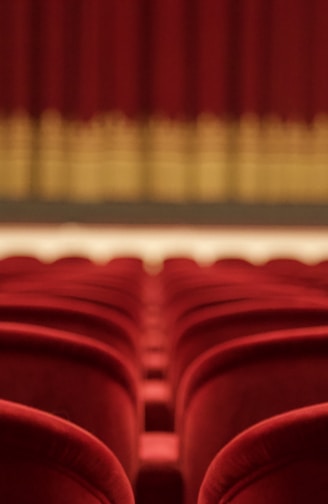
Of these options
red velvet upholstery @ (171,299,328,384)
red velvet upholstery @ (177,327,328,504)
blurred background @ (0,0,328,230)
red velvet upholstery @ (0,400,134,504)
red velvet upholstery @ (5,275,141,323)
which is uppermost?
blurred background @ (0,0,328,230)

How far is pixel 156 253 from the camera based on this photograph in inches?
190

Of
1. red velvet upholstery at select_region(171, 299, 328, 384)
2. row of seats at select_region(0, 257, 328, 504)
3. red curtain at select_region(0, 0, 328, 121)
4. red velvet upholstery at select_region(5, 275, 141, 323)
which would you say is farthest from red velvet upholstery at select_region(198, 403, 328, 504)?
red curtain at select_region(0, 0, 328, 121)

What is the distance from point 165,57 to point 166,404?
4.62 m

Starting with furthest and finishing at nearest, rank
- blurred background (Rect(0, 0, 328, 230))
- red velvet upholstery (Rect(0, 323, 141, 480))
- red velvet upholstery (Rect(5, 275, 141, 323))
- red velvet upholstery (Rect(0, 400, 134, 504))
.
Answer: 1. blurred background (Rect(0, 0, 328, 230))
2. red velvet upholstery (Rect(5, 275, 141, 323))
3. red velvet upholstery (Rect(0, 323, 141, 480))
4. red velvet upholstery (Rect(0, 400, 134, 504))

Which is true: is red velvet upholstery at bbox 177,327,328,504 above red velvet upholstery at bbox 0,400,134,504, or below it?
above

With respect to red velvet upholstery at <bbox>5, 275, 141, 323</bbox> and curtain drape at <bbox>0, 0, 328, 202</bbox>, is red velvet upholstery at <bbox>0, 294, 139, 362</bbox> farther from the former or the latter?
curtain drape at <bbox>0, 0, 328, 202</bbox>

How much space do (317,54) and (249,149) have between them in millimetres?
683

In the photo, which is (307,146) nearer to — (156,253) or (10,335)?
(156,253)

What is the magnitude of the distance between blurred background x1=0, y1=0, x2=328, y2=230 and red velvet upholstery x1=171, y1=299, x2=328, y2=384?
14.0 feet

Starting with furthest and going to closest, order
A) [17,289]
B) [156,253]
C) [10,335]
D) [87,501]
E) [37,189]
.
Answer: [37,189] < [156,253] < [17,289] < [10,335] < [87,501]

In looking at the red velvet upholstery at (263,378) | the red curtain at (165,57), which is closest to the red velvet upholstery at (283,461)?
the red velvet upholstery at (263,378)

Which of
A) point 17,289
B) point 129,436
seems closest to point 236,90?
point 17,289

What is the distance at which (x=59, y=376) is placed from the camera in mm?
729

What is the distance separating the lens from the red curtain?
18.0 ft
